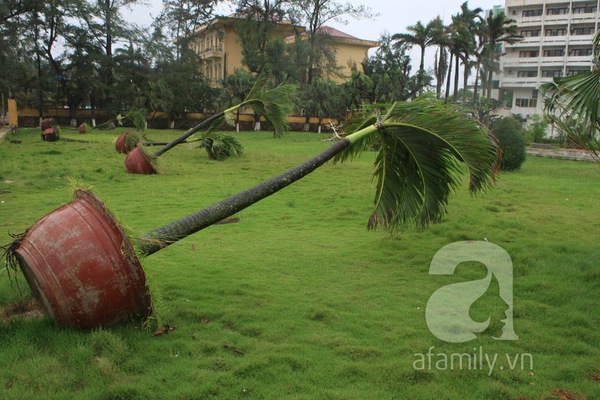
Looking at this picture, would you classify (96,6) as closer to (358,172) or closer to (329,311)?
(358,172)

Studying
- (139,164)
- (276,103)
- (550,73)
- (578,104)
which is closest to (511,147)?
(276,103)

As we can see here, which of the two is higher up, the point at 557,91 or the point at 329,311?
the point at 557,91

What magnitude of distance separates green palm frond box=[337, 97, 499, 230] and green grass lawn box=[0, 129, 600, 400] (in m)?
0.83

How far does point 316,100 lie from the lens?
40.4m

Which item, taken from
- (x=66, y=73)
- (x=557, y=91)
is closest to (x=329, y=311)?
(x=557, y=91)

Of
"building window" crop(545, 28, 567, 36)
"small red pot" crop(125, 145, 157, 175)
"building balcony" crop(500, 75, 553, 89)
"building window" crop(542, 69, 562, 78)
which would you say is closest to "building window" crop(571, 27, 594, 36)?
"building window" crop(545, 28, 567, 36)

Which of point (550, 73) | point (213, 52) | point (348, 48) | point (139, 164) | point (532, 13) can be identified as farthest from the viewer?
point (532, 13)

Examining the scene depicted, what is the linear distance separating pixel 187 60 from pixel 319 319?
131ft

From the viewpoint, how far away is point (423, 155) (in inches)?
204

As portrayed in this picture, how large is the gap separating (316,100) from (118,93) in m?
14.7

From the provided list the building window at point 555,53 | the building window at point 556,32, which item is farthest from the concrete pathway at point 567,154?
the building window at point 556,32

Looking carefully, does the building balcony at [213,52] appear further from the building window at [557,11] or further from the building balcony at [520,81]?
the building window at [557,11]

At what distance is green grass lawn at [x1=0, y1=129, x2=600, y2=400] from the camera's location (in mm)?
3287

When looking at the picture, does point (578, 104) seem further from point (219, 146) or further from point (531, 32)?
point (531, 32)
